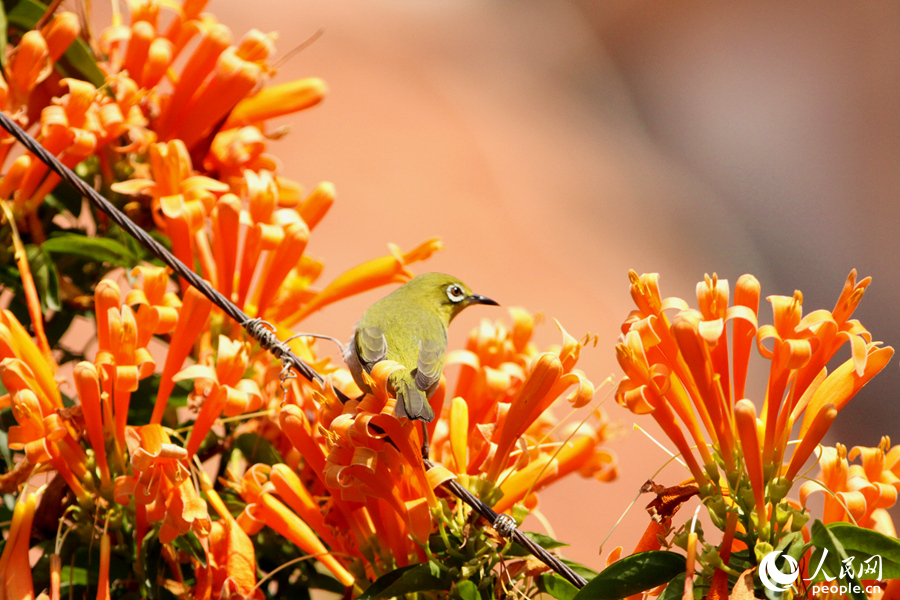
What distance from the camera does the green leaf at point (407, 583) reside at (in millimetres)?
1006

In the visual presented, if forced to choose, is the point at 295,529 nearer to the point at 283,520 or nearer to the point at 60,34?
the point at 283,520

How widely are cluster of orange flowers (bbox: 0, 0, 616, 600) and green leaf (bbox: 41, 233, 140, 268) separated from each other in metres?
0.07

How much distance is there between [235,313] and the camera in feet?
3.54

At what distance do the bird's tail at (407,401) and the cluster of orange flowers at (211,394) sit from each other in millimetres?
14

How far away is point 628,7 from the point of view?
34.5 ft

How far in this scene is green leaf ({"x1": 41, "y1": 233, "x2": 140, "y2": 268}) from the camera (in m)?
1.36

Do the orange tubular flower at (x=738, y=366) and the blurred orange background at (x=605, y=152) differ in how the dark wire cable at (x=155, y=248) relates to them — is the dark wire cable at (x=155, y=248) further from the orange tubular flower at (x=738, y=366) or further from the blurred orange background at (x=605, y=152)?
the blurred orange background at (x=605, y=152)

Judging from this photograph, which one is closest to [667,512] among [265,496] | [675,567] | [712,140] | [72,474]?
[675,567]

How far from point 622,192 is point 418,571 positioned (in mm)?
8557

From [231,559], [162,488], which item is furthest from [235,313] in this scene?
[231,559]

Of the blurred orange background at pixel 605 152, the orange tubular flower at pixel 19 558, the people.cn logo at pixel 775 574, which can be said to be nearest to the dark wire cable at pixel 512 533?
the people.cn logo at pixel 775 574

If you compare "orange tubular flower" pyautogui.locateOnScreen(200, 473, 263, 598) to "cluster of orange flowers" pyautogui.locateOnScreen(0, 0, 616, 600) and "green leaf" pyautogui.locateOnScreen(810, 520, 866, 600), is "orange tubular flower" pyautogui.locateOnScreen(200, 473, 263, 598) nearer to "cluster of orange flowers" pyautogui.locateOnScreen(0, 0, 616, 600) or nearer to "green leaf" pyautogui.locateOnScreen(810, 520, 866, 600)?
"cluster of orange flowers" pyautogui.locateOnScreen(0, 0, 616, 600)

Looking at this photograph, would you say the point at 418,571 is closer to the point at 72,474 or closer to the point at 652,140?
the point at 72,474

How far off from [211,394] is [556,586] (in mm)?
535
